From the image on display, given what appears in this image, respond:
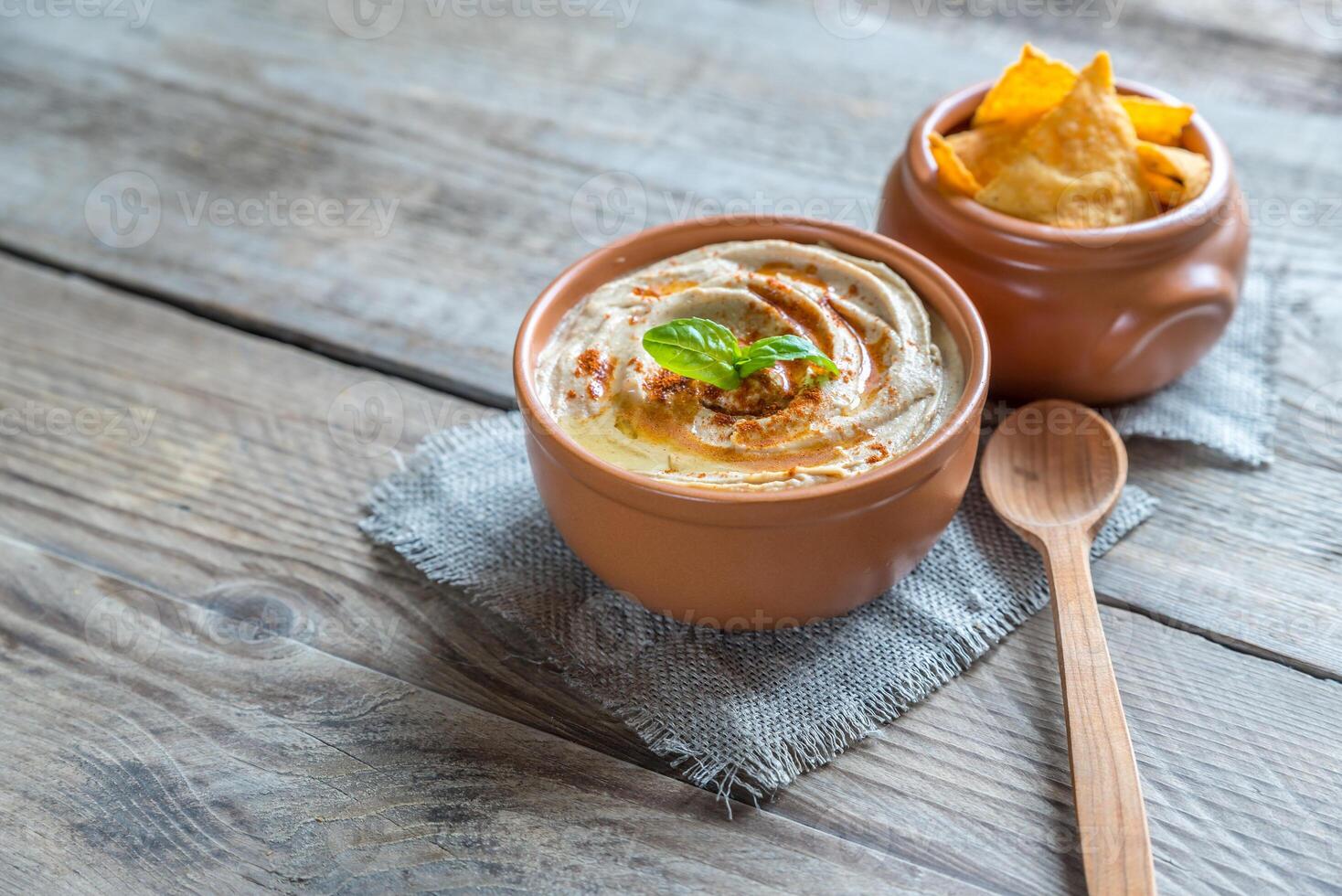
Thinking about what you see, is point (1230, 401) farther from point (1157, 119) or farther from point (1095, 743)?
point (1095, 743)

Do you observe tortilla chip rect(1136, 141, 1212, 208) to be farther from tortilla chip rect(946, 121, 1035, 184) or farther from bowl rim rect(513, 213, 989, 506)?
bowl rim rect(513, 213, 989, 506)

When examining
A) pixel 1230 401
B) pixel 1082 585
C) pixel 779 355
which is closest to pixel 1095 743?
pixel 1082 585

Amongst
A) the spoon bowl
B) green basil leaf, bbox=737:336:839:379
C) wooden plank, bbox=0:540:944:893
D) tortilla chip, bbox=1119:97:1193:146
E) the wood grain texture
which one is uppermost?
tortilla chip, bbox=1119:97:1193:146

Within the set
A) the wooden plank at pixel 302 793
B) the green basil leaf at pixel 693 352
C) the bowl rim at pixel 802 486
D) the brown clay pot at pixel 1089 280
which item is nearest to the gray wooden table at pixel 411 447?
the wooden plank at pixel 302 793

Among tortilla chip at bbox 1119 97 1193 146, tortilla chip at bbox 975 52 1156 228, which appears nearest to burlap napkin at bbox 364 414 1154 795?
tortilla chip at bbox 975 52 1156 228

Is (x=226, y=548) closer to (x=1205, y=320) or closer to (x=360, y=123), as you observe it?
(x=360, y=123)

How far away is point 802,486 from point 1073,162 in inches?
28.3

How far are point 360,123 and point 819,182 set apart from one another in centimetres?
99

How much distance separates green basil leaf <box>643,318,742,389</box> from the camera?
1.48 m

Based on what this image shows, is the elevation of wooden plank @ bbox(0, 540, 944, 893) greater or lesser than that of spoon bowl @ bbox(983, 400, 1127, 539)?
lesser

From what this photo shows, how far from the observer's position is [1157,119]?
186 cm

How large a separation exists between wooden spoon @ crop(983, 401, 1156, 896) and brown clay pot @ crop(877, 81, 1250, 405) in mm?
75

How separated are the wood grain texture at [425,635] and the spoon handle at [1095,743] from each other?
0.05 meters

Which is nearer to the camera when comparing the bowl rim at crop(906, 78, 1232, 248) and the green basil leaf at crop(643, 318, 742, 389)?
the green basil leaf at crop(643, 318, 742, 389)
